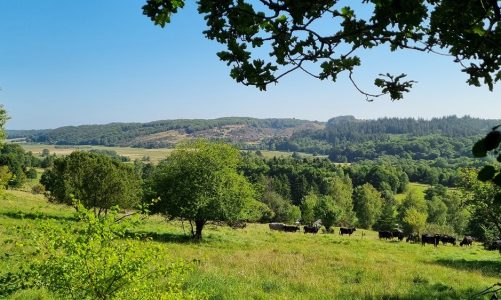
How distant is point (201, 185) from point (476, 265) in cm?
2197

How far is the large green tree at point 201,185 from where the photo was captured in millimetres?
35438

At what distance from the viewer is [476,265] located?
28.3 meters

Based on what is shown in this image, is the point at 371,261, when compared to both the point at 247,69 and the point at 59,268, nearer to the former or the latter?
the point at 59,268

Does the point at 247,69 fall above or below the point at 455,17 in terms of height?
below

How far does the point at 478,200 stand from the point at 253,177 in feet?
361

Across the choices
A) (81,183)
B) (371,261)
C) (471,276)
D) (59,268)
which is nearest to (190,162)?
(81,183)

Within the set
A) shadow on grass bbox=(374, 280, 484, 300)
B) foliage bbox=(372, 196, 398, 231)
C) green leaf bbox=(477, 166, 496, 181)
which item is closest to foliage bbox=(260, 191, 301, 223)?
foliage bbox=(372, 196, 398, 231)

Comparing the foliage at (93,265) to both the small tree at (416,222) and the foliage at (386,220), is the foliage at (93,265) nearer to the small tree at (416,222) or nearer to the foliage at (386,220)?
the small tree at (416,222)

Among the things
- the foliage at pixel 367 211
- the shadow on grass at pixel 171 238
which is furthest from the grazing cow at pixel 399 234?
the foliage at pixel 367 211

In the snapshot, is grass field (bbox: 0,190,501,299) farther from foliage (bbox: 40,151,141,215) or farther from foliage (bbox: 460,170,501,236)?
foliage (bbox: 40,151,141,215)

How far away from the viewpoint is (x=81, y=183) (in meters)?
41.6

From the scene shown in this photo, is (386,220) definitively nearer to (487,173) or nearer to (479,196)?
(479,196)

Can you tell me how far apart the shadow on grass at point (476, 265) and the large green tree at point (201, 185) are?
17.3 m

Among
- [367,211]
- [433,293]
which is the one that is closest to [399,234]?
[433,293]
